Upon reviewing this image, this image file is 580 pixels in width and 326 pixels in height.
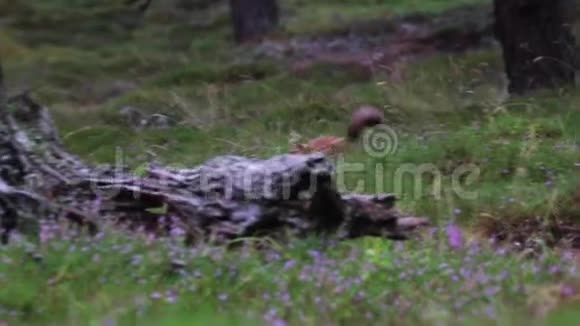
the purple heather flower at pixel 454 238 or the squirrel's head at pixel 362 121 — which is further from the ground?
the purple heather flower at pixel 454 238

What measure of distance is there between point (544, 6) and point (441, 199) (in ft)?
14.0

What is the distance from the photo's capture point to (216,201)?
6.14 metres

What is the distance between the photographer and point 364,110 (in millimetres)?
10102

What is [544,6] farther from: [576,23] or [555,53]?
[576,23]

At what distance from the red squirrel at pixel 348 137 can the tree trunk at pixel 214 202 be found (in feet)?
8.13

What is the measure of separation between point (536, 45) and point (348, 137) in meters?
2.53

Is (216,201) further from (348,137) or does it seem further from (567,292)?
(348,137)

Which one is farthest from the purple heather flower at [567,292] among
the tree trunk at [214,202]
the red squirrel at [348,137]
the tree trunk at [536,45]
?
the tree trunk at [536,45]

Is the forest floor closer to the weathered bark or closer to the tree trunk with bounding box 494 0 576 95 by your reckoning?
the weathered bark

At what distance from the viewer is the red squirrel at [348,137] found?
29.9 ft

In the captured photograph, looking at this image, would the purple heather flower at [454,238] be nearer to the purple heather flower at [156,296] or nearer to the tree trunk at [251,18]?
the purple heather flower at [156,296]

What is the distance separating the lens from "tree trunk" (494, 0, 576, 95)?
11211mm

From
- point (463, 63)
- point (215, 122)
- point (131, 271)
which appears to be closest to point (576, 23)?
point (463, 63)

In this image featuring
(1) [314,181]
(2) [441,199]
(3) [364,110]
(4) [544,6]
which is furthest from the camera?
(4) [544,6]
